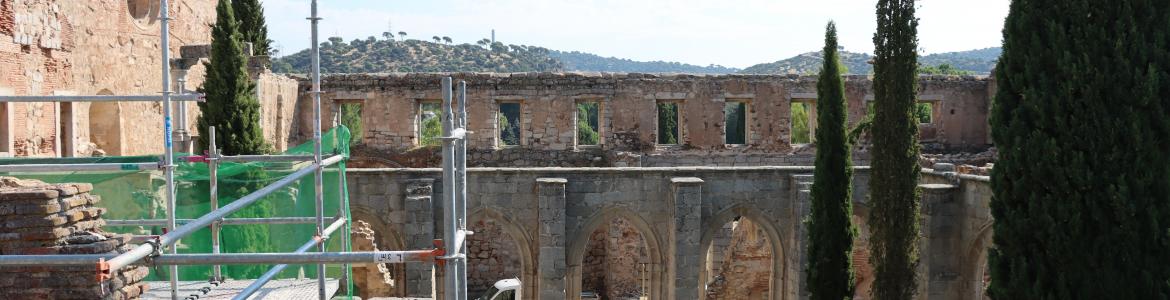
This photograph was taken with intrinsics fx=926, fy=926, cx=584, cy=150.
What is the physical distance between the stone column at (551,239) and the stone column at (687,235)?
188 cm

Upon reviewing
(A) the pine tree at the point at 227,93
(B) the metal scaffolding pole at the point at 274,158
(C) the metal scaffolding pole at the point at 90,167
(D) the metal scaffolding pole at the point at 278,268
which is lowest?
(D) the metal scaffolding pole at the point at 278,268

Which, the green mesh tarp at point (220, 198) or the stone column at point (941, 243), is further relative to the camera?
the stone column at point (941, 243)

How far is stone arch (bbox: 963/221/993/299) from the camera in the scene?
1407cm

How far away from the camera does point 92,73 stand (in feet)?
51.1

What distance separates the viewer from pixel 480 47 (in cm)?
9525

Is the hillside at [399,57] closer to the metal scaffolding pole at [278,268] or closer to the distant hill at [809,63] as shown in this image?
the distant hill at [809,63]

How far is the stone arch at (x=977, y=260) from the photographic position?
14070 mm

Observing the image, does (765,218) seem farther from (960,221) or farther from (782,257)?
(960,221)

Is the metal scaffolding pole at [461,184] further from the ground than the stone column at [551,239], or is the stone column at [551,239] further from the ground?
the metal scaffolding pole at [461,184]

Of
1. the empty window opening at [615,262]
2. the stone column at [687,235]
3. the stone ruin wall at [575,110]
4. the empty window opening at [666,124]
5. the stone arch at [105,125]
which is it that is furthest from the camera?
the empty window opening at [666,124]

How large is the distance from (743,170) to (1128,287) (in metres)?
6.92

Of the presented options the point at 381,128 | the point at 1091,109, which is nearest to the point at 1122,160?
the point at 1091,109

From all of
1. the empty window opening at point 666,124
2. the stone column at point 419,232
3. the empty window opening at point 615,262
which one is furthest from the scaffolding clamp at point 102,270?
the empty window opening at point 666,124

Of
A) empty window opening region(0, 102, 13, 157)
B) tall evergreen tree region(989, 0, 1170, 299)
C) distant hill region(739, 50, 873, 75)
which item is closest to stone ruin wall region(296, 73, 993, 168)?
empty window opening region(0, 102, 13, 157)
